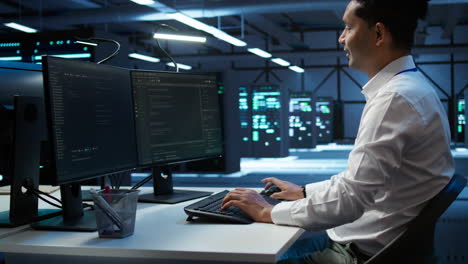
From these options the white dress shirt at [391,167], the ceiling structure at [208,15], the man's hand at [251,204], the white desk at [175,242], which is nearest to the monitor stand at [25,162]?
the white desk at [175,242]

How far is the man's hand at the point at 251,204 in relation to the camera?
1.83 meters

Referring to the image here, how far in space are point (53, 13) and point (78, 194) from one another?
37.5 ft

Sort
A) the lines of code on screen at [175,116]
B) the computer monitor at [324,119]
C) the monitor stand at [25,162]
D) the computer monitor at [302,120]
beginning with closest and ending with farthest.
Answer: the monitor stand at [25,162], the lines of code on screen at [175,116], the computer monitor at [302,120], the computer monitor at [324,119]

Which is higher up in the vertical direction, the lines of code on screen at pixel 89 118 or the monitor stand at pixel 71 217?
the lines of code on screen at pixel 89 118

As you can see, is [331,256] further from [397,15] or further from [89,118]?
[89,118]

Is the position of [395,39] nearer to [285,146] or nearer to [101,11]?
[101,11]

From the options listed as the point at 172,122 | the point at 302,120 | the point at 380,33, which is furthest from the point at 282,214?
the point at 302,120

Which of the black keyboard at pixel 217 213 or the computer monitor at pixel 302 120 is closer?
the black keyboard at pixel 217 213

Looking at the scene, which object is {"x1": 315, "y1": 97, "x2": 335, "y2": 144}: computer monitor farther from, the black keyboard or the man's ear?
the man's ear

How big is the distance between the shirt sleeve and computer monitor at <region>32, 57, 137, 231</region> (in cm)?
80

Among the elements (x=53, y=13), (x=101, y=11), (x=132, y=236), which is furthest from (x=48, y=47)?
(x=53, y=13)

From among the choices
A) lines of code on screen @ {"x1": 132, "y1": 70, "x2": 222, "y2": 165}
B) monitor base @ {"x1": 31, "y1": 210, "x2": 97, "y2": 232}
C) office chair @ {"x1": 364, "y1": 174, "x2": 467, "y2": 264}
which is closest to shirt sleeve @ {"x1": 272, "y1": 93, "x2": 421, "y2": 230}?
office chair @ {"x1": 364, "y1": 174, "x2": 467, "y2": 264}

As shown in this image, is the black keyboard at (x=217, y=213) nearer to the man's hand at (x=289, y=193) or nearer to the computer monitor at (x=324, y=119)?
the man's hand at (x=289, y=193)

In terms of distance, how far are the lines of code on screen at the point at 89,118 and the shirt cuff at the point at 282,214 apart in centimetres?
62
